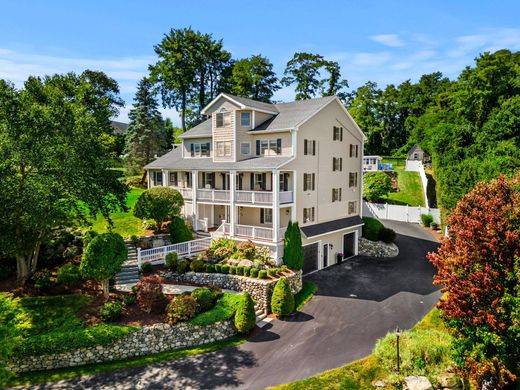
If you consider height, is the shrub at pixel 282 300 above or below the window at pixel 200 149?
below

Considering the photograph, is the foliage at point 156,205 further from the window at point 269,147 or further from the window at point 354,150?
the window at point 354,150

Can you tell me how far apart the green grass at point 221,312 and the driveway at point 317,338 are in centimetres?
172

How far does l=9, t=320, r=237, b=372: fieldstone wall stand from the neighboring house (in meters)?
8.00

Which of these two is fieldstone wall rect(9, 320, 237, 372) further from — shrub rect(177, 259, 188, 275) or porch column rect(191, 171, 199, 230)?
porch column rect(191, 171, 199, 230)

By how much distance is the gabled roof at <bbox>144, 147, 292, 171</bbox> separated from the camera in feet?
80.6

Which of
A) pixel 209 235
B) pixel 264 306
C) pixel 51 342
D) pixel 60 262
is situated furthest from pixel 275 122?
pixel 51 342

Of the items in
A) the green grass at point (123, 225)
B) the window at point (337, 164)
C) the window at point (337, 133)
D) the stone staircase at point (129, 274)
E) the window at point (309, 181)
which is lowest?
the stone staircase at point (129, 274)

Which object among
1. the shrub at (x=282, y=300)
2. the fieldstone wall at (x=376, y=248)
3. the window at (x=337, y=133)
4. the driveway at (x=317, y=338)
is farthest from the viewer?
the fieldstone wall at (x=376, y=248)

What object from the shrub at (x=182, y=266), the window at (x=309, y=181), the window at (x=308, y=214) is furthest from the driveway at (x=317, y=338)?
the shrub at (x=182, y=266)

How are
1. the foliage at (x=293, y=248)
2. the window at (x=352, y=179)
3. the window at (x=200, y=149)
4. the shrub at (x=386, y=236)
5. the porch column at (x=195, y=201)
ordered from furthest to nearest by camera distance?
the shrub at (x=386, y=236) → the window at (x=200, y=149) → the window at (x=352, y=179) → the porch column at (x=195, y=201) → the foliage at (x=293, y=248)

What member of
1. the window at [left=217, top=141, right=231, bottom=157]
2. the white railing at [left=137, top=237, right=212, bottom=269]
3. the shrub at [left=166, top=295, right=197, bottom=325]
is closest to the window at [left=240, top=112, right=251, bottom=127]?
the window at [left=217, top=141, right=231, bottom=157]

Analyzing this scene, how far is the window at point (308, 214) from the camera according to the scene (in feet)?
86.0

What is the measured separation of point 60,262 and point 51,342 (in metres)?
8.55

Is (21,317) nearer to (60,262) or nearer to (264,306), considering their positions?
(60,262)
